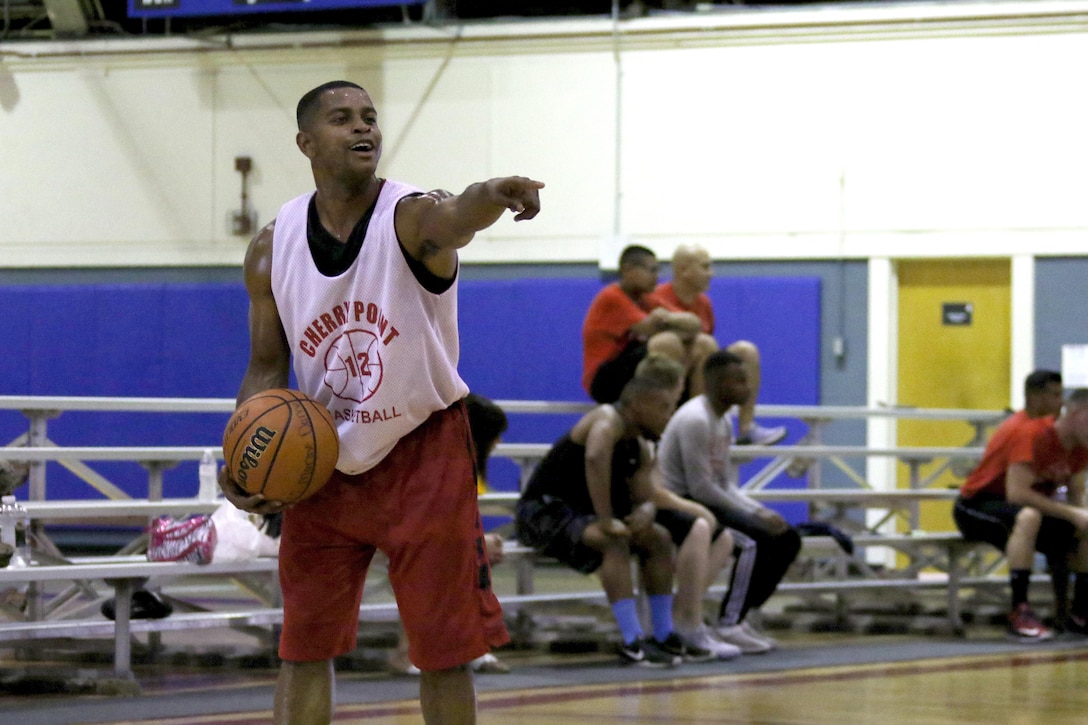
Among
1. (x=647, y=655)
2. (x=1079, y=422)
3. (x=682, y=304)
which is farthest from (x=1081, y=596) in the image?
(x=647, y=655)

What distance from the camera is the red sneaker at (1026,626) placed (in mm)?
6203

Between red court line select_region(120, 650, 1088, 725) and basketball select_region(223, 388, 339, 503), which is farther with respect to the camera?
red court line select_region(120, 650, 1088, 725)

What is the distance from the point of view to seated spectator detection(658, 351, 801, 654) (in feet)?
18.7

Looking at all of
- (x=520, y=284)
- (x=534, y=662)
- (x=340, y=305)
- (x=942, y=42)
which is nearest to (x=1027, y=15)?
(x=942, y=42)

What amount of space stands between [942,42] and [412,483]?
7.24 m

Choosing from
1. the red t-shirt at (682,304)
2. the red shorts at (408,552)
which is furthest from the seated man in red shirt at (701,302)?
the red shorts at (408,552)

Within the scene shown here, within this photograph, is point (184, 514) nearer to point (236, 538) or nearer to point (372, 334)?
point (236, 538)

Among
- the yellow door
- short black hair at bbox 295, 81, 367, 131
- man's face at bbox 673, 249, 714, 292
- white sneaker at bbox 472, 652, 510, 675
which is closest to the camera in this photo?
short black hair at bbox 295, 81, 367, 131

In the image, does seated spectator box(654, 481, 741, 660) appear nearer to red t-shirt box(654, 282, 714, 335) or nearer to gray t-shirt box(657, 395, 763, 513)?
gray t-shirt box(657, 395, 763, 513)

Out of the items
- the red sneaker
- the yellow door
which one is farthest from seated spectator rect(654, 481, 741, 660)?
the yellow door

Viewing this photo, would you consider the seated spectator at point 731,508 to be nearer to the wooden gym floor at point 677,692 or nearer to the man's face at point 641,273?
the wooden gym floor at point 677,692

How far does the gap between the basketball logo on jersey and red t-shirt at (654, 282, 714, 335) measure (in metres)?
3.99

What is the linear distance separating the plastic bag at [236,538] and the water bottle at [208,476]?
511mm

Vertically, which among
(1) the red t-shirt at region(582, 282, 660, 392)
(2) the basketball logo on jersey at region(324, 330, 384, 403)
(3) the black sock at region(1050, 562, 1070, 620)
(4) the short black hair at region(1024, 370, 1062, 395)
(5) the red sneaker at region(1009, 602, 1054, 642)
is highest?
(1) the red t-shirt at region(582, 282, 660, 392)
